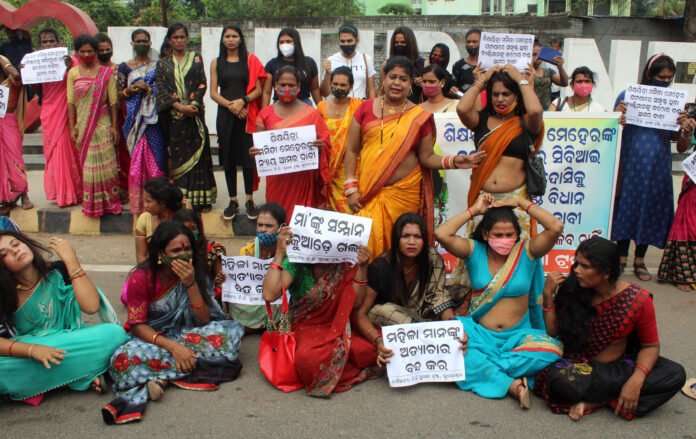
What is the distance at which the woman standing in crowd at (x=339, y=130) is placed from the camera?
522 cm

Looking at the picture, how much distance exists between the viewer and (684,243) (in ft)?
16.9

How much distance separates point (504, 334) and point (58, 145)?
527 centimetres

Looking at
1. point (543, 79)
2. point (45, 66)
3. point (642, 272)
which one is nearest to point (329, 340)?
point (642, 272)

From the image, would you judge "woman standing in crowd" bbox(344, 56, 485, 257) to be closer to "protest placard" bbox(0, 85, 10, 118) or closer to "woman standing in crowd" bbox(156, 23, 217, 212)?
"woman standing in crowd" bbox(156, 23, 217, 212)

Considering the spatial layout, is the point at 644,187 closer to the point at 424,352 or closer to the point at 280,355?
the point at 424,352

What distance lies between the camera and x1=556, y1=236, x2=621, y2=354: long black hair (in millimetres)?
3250

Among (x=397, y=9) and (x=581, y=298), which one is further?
(x=397, y=9)

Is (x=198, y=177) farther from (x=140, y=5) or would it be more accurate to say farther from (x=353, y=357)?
(x=140, y=5)

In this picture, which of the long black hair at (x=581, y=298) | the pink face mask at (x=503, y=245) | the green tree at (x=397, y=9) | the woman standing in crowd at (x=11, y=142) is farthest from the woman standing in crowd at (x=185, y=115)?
the green tree at (x=397, y=9)

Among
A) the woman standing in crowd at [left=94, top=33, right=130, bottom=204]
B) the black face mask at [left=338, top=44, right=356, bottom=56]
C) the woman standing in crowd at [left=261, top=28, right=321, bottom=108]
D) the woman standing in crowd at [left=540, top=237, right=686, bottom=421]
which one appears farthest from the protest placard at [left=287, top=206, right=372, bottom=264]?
the woman standing in crowd at [left=94, top=33, right=130, bottom=204]

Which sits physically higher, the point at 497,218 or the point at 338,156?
the point at 338,156

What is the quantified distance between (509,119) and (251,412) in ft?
8.07

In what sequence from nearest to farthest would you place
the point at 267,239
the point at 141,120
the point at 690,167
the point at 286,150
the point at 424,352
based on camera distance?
the point at 424,352
the point at 267,239
the point at 286,150
the point at 690,167
the point at 141,120

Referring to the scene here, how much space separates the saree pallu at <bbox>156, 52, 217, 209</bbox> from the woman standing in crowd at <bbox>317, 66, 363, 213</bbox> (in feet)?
4.95
